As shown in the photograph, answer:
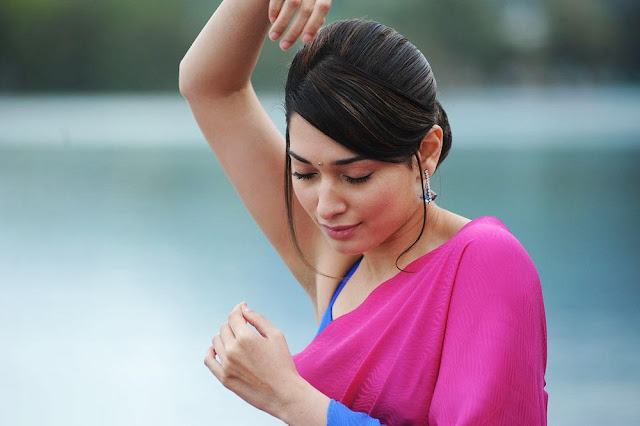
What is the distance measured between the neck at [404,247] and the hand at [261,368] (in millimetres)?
190

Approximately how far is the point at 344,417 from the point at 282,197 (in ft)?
1.23

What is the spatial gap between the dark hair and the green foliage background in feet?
24.7

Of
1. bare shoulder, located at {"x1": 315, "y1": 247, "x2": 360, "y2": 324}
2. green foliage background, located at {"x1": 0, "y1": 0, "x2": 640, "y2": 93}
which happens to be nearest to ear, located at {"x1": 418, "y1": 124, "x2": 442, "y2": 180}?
bare shoulder, located at {"x1": 315, "y1": 247, "x2": 360, "y2": 324}

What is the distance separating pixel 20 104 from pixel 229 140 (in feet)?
35.2

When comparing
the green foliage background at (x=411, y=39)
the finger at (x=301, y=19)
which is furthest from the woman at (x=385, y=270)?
the green foliage background at (x=411, y=39)

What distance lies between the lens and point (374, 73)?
1.06 meters

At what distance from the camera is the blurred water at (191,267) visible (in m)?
2.82

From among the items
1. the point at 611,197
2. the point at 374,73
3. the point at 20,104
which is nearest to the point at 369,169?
the point at 374,73

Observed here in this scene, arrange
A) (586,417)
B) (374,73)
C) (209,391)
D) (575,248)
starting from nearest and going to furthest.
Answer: (374,73) < (586,417) < (209,391) < (575,248)

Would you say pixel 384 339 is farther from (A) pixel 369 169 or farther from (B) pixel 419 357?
(A) pixel 369 169

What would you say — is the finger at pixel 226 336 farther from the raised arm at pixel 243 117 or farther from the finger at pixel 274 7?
the finger at pixel 274 7

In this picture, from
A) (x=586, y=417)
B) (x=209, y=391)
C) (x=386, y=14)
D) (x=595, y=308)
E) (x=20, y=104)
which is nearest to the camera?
(x=586, y=417)

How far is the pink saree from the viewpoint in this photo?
3.30 feet

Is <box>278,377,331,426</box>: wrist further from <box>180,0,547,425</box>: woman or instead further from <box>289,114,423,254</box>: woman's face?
<box>289,114,423,254</box>: woman's face
